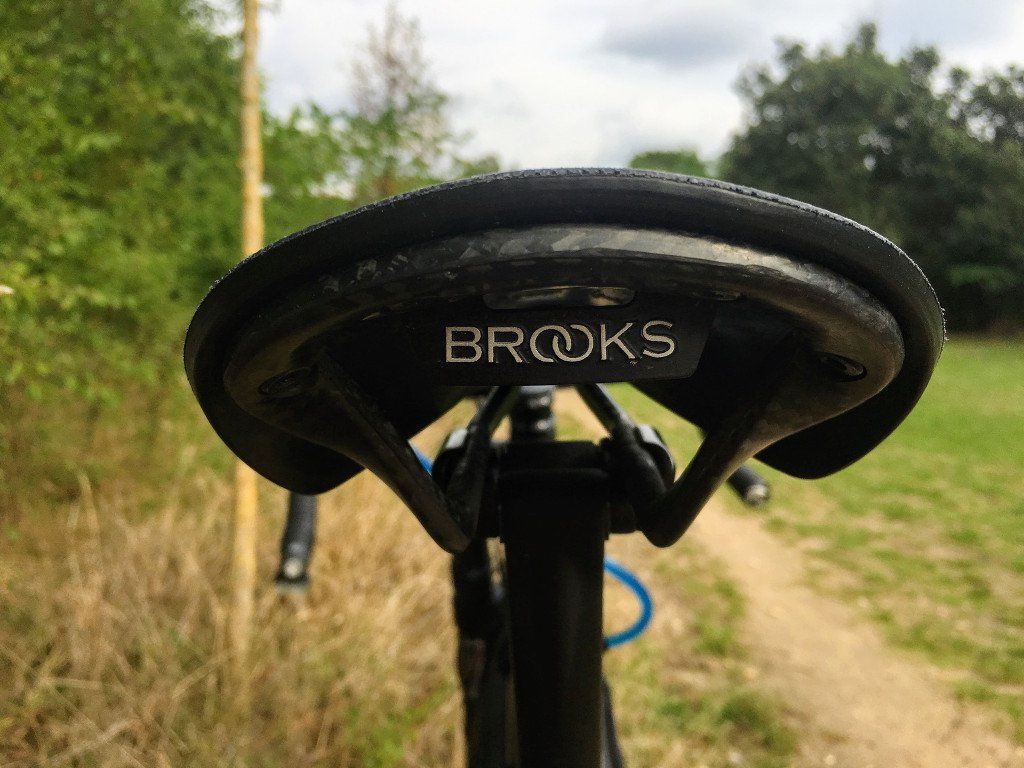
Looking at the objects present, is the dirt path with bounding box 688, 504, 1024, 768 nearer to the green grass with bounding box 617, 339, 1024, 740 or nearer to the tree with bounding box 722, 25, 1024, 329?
the green grass with bounding box 617, 339, 1024, 740

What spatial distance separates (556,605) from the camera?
0.86 meters

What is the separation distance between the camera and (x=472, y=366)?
618 millimetres

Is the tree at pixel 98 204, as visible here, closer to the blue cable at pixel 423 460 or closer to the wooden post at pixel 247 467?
the wooden post at pixel 247 467

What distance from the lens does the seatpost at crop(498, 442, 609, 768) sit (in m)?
0.85

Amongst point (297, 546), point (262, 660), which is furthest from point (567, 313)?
point (262, 660)

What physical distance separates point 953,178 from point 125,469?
500cm

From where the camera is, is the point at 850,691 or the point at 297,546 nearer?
the point at 297,546

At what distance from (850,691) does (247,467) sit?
223 cm

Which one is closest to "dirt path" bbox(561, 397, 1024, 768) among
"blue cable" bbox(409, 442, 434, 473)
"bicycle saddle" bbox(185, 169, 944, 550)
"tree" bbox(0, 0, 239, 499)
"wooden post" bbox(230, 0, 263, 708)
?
"blue cable" bbox(409, 442, 434, 473)

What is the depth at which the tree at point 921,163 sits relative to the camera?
148 inches

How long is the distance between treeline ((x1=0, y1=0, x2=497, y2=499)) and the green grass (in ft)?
10.3

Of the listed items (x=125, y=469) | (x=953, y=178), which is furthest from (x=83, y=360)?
(x=953, y=178)

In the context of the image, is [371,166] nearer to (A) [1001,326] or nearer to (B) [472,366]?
(B) [472,366]

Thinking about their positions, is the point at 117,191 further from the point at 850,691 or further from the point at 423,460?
the point at 850,691
